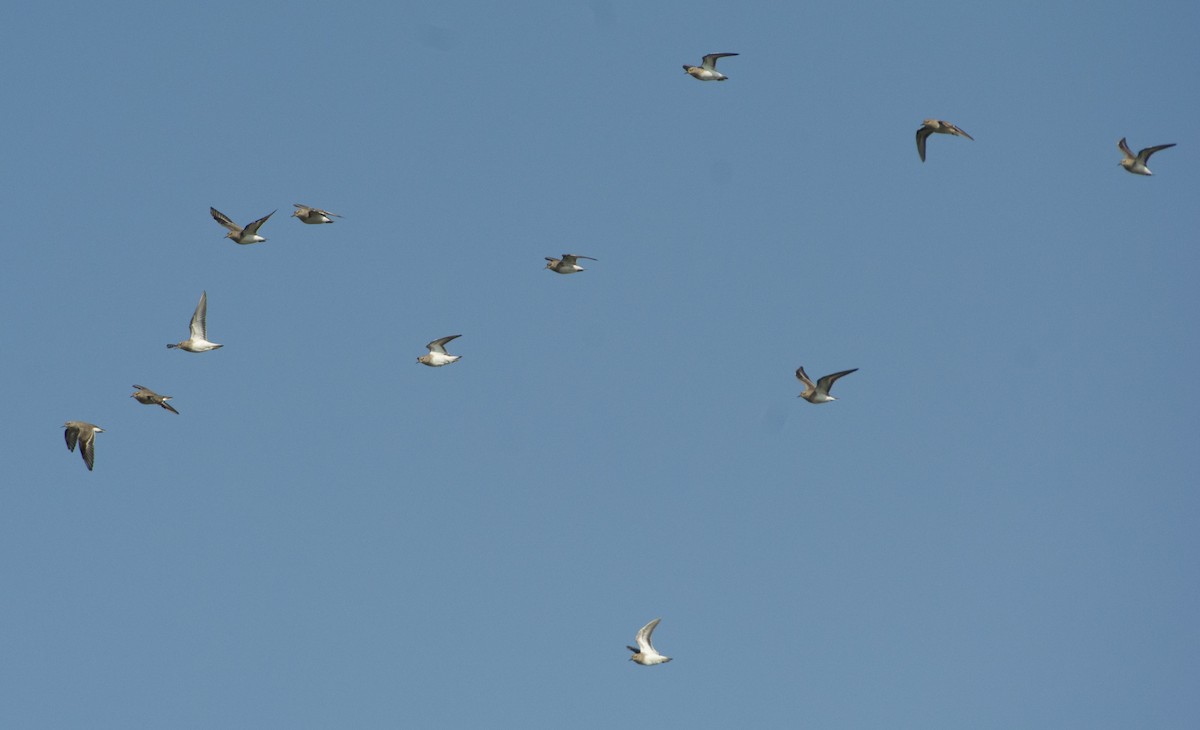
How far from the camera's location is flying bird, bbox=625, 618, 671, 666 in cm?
4412

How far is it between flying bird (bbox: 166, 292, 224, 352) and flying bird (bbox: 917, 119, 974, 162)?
19265mm

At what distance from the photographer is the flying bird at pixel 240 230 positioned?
42259 mm

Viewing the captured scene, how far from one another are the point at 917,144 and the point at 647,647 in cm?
1534

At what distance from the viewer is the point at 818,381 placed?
139 ft

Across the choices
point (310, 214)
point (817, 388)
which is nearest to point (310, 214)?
point (310, 214)

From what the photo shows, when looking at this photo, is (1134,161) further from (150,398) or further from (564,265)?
(150,398)

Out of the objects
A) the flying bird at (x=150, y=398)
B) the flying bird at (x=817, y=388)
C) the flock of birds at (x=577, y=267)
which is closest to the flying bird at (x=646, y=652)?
the flock of birds at (x=577, y=267)

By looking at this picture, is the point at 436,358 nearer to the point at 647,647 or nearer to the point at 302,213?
the point at 302,213

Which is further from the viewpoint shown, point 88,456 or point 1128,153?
point 1128,153

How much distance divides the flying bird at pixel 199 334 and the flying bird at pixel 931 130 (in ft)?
63.2

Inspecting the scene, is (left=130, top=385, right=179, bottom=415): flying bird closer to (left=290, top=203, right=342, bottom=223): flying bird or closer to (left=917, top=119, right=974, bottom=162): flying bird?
(left=290, top=203, right=342, bottom=223): flying bird

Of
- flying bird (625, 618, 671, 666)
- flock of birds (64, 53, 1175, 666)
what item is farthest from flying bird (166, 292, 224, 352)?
flying bird (625, 618, 671, 666)

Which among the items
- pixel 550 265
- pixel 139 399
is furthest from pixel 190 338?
pixel 550 265

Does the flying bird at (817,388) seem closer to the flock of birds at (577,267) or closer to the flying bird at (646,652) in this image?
the flock of birds at (577,267)
